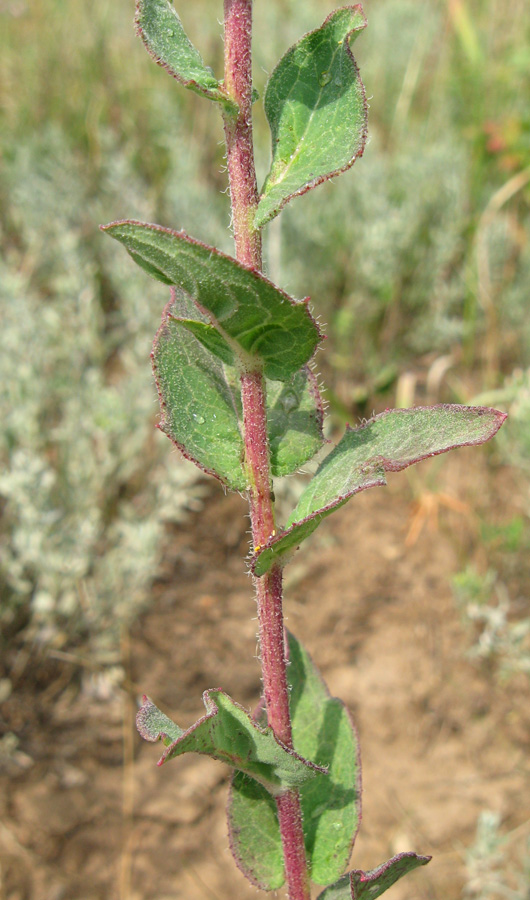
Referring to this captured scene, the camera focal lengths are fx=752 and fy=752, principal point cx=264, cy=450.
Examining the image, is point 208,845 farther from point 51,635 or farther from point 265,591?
point 265,591

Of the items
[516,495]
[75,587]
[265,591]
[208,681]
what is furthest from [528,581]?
[265,591]

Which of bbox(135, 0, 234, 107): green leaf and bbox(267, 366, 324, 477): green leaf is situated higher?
bbox(135, 0, 234, 107): green leaf

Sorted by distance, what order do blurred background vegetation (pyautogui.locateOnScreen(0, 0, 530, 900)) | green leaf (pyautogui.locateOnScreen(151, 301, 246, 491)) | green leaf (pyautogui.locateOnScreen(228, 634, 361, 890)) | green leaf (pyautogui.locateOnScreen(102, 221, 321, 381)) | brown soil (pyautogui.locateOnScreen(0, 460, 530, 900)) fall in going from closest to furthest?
green leaf (pyautogui.locateOnScreen(102, 221, 321, 381)) → green leaf (pyautogui.locateOnScreen(151, 301, 246, 491)) → green leaf (pyautogui.locateOnScreen(228, 634, 361, 890)) → brown soil (pyautogui.locateOnScreen(0, 460, 530, 900)) → blurred background vegetation (pyautogui.locateOnScreen(0, 0, 530, 900))

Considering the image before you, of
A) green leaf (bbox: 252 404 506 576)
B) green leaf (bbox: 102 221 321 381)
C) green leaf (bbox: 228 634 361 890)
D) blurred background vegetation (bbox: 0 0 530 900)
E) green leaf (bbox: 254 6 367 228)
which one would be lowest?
green leaf (bbox: 228 634 361 890)

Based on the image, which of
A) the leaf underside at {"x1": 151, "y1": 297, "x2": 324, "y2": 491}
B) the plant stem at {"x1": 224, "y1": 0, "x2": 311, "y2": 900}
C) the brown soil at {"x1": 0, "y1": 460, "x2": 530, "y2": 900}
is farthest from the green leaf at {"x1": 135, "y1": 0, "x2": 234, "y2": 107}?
the brown soil at {"x1": 0, "y1": 460, "x2": 530, "y2": 900}

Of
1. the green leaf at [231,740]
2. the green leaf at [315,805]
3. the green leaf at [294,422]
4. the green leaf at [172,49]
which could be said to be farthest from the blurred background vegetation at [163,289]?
the green leaf at [172,49]

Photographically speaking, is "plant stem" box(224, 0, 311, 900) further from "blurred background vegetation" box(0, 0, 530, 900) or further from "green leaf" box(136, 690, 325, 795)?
"blurred background vegetation" box(0, 0, 530, 900)
